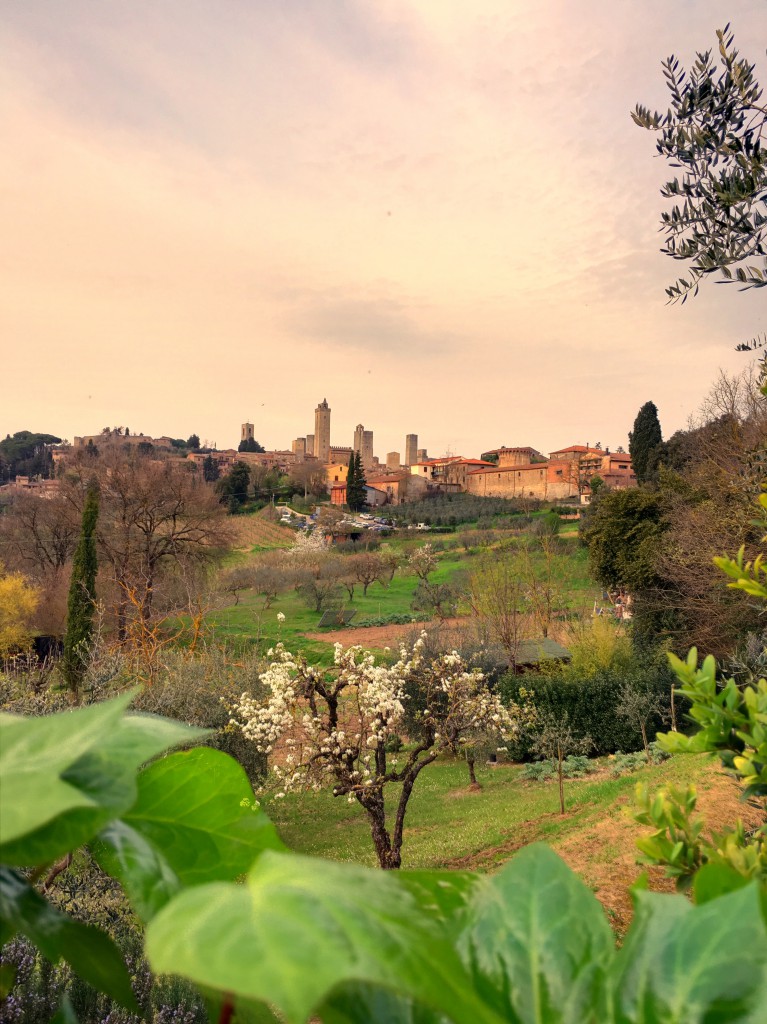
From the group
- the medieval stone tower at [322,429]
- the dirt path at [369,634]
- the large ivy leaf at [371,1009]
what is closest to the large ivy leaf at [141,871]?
the large ivy leaf at [371,1009]

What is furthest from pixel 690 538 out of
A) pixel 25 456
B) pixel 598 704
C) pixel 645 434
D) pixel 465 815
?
pixel 25 456

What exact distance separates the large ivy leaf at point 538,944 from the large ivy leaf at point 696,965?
1 centimetres

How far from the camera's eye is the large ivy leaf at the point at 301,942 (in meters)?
0.16

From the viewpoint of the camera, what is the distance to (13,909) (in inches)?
10.8

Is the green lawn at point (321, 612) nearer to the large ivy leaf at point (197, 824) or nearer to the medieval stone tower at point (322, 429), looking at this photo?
the large ivy leaf at point (197, 824)

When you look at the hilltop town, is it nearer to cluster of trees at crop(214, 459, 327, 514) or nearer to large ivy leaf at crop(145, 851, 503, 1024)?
cluster of trees at crop(214, 459, 327, 514)

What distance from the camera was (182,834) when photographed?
13.3 inches

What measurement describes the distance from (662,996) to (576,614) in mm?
26501

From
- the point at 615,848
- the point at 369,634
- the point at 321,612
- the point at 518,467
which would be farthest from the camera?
the point at 518,467

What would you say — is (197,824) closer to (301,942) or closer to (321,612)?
(301,942)

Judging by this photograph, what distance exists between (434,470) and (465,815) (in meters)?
57.0

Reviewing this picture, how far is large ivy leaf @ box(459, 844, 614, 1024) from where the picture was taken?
0.25 metres

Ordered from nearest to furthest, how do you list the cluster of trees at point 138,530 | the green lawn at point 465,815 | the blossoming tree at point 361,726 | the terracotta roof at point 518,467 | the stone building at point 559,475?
the blossoming tree at point 361,726 → the green lawn at point 465,815 → the cluster of trees at point 138,530 → the stone building at point 559,475 → the terracotta roof at point 518,467

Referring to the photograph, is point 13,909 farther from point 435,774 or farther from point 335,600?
point 335,600
